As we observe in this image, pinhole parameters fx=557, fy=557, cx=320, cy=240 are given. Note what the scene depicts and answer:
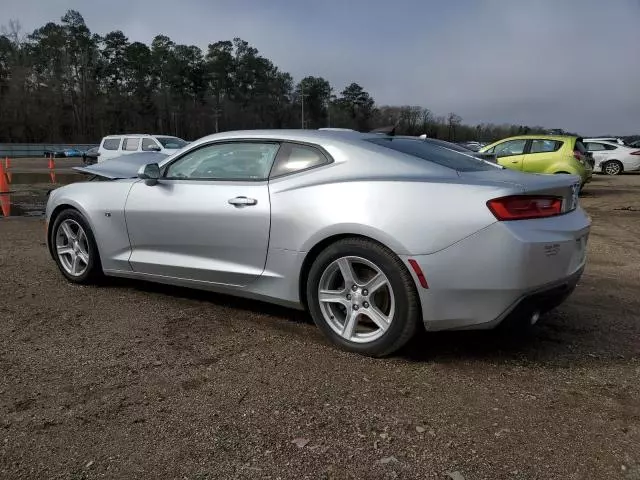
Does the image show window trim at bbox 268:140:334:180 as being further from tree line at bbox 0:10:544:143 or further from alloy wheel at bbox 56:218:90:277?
tree line at bbox 0:10:544:143

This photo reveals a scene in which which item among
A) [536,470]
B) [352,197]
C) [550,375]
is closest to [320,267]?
[352,197]

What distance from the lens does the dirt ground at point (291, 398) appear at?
2326 mm

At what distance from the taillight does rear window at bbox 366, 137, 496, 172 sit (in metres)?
0.53

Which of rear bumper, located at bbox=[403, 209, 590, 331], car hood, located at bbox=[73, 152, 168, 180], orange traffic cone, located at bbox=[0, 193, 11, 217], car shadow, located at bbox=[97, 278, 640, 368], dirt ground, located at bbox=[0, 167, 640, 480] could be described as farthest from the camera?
orange traffic cone, located at bbox=[0, 193, 11, 217]

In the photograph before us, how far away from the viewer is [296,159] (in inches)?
150

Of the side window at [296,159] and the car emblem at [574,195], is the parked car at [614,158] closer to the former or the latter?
the car emblem at [574,195]

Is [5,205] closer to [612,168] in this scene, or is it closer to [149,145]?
[149,145]

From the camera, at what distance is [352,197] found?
133 inches

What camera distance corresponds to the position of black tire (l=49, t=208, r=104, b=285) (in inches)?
191

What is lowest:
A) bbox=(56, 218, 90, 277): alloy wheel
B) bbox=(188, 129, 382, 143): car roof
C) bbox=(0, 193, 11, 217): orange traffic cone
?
bbox=(0, 193, 11, 217): orange traffic cone

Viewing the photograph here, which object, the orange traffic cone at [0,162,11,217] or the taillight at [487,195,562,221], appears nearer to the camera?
the taillight at [487,195,562,221]

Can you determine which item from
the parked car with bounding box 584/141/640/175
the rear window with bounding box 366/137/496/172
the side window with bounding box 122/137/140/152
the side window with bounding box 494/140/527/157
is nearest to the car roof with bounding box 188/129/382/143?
the rear window with bounding box 366/137/496/172

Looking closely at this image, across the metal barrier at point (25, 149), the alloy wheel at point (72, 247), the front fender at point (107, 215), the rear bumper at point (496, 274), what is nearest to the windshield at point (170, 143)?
the alloy wheel at point (72, 247)

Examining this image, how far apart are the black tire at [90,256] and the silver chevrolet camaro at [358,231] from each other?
32 centimetres
